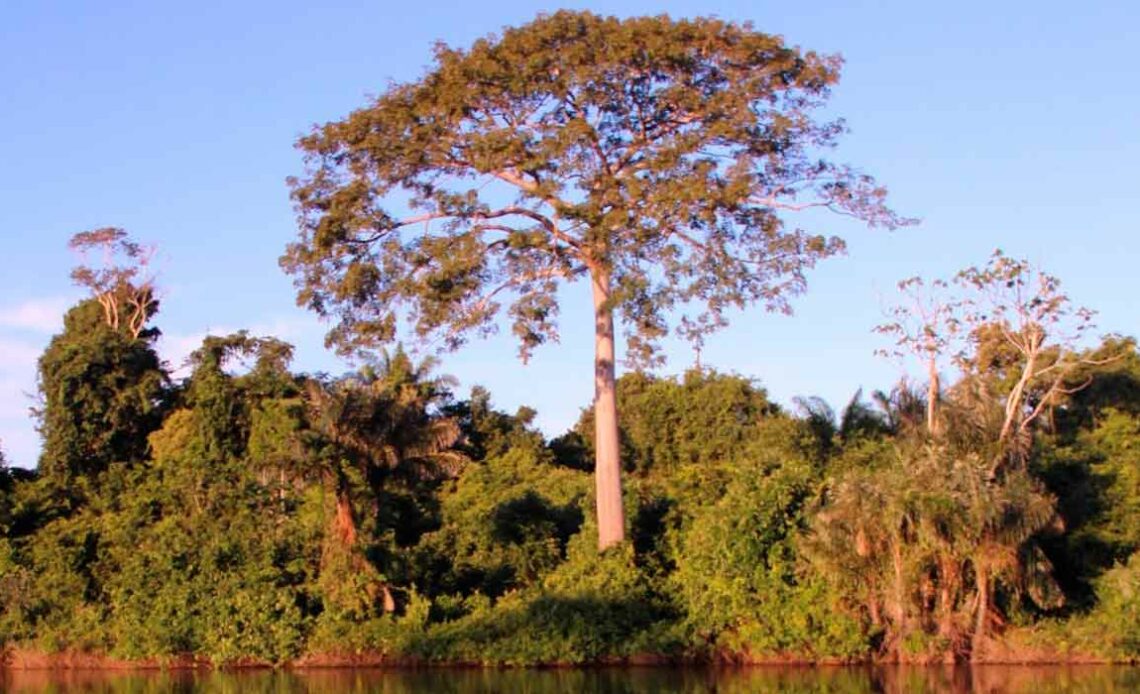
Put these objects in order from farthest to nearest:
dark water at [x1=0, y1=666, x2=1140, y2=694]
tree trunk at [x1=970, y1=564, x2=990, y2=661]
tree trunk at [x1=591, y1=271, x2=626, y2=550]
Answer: tree trunk at [x1=591, y1=271, x2=626, y2=550] → tree trunk at [x1=970, y1=564, x2=990, y2=661] → dark water at [x1=0, y1=666, x2=1140, y2=694]

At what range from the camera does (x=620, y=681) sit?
875 inches

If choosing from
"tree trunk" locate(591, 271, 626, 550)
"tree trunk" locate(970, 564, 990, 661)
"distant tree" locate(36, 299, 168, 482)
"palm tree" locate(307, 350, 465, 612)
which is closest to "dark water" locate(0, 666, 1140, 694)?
"tree trunk" locate(970, 564, 990, 661)

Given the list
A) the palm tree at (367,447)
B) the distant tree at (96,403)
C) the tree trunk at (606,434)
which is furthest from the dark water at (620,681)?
the distant tree at (96,403)

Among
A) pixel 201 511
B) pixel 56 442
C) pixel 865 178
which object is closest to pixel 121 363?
pixel 56 442

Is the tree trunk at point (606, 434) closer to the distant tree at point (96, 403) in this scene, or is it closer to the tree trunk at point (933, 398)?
the tree trunk at point (933, 398)

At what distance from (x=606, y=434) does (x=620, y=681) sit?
6.17 m

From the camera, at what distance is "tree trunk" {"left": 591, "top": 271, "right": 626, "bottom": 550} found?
27250 mm

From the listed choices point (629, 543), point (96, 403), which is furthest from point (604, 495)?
point (96, 403)

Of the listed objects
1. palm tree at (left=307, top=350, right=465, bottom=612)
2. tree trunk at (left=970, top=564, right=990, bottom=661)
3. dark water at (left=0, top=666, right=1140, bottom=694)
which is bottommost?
dark water at (left=0, top=666, right=1140, bottom=694)

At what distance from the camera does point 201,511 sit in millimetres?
30062

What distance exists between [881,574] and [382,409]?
9.61 meters

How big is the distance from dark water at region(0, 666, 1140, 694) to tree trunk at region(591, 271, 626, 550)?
339cm

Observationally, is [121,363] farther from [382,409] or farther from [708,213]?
[708,213]

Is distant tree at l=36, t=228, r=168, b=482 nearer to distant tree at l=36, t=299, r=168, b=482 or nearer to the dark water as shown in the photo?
distant tree at l=36, t=299, r=168, b=482
